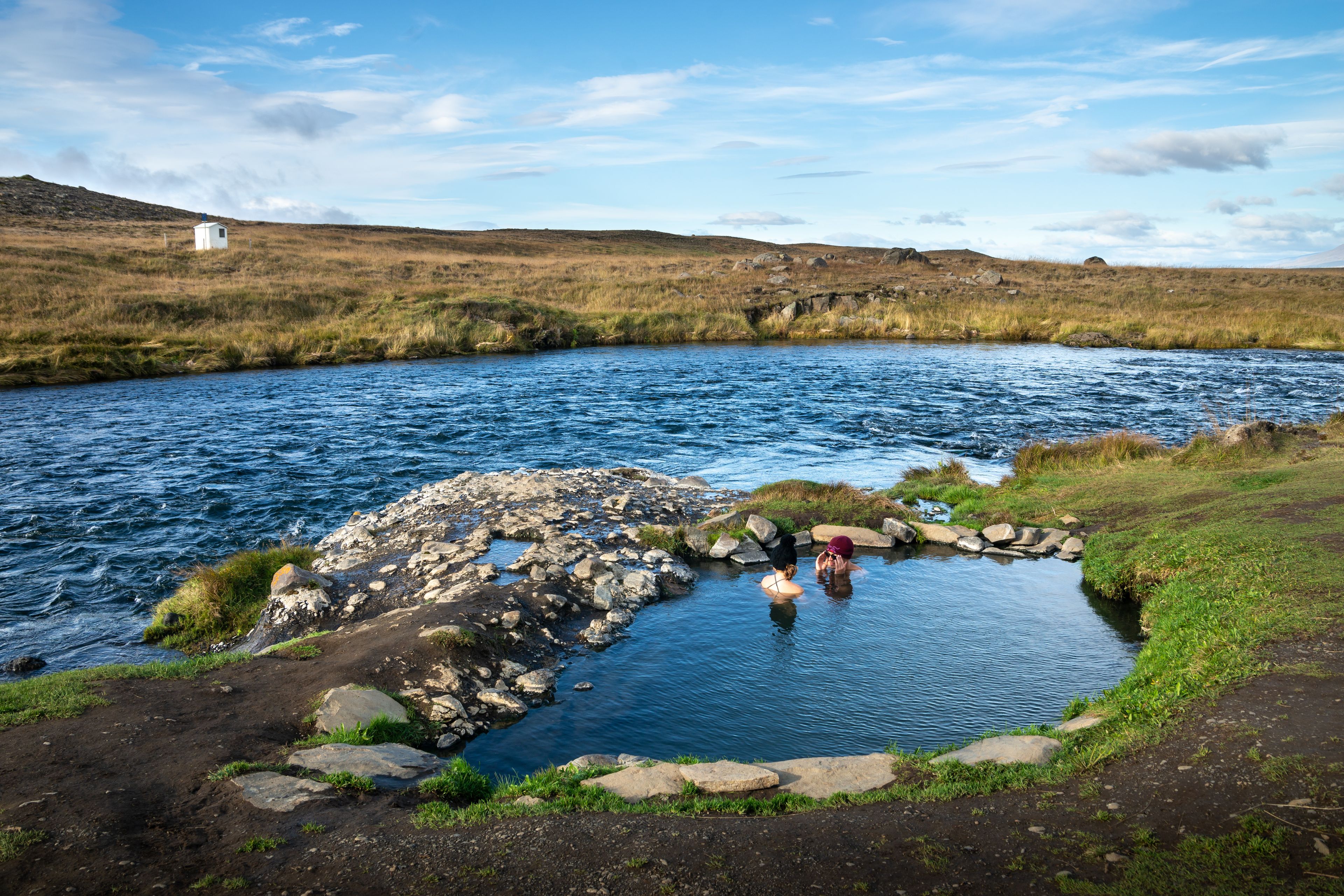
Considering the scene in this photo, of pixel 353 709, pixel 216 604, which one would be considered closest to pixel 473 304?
pixel 216 604

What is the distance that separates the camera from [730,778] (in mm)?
5949

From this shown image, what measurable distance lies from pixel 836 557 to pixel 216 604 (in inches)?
347

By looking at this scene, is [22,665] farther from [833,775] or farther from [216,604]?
[833,775]

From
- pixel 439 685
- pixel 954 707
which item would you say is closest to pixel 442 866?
pixel 439 685

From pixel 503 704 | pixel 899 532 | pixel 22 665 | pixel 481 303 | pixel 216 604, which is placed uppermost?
pixel 481 303

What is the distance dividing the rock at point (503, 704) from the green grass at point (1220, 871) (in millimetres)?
5266

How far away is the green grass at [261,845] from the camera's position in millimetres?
4934

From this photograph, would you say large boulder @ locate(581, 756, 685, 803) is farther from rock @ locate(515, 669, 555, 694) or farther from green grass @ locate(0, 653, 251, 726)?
green grass @ locate(0, 653, 251, 726)

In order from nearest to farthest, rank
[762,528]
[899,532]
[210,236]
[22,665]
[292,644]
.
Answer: [292,644]
[22,665]
[762,528]
[899,532]
[210,236]

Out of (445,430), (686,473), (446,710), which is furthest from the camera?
(445,430)

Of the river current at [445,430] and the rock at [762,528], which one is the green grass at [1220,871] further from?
the rock at [762,528]

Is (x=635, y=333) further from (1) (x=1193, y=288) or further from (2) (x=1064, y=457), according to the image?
(1) (x=1193, y=288)

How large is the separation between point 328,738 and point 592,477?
392 inches

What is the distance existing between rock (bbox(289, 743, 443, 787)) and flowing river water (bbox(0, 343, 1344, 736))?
0.94 meters
